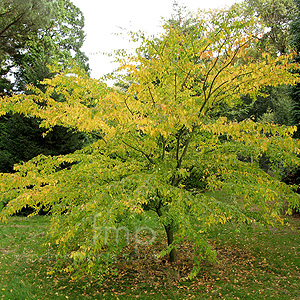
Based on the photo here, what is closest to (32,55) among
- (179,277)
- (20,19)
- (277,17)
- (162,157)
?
(20,19)

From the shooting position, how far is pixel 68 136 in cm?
1143

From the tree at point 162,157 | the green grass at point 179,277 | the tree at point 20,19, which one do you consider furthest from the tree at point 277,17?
the tree at point 162,157

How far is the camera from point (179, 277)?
518 cm

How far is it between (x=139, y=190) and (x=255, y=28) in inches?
112

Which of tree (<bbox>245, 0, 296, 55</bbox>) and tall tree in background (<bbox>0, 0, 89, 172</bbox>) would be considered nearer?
tall tree in background (<bbox>0, 0, 89, 172</bbox>)

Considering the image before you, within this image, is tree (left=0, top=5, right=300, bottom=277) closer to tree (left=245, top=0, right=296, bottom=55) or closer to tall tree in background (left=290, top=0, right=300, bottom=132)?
tall tree in background (left=290, top=0, right=300, bottom=132)

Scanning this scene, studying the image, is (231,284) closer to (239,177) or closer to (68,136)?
(239,177)

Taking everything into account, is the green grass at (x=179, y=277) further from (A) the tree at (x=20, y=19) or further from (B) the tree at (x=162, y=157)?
(A) the tree at (x=20, y=19)

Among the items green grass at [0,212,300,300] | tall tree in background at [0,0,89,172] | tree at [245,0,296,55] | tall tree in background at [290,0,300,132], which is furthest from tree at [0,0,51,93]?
tree at [245,0,296,55]

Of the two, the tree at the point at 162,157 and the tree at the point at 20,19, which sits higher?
the tree at the point at 20,19

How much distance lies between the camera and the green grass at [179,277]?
459cm

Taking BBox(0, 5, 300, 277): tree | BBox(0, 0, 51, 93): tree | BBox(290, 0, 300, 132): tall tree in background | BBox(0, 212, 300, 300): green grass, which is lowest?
BBox(0, 212, 300, 300): green grass

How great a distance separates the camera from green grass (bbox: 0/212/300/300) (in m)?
4.59

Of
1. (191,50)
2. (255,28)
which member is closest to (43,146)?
(191,50)
